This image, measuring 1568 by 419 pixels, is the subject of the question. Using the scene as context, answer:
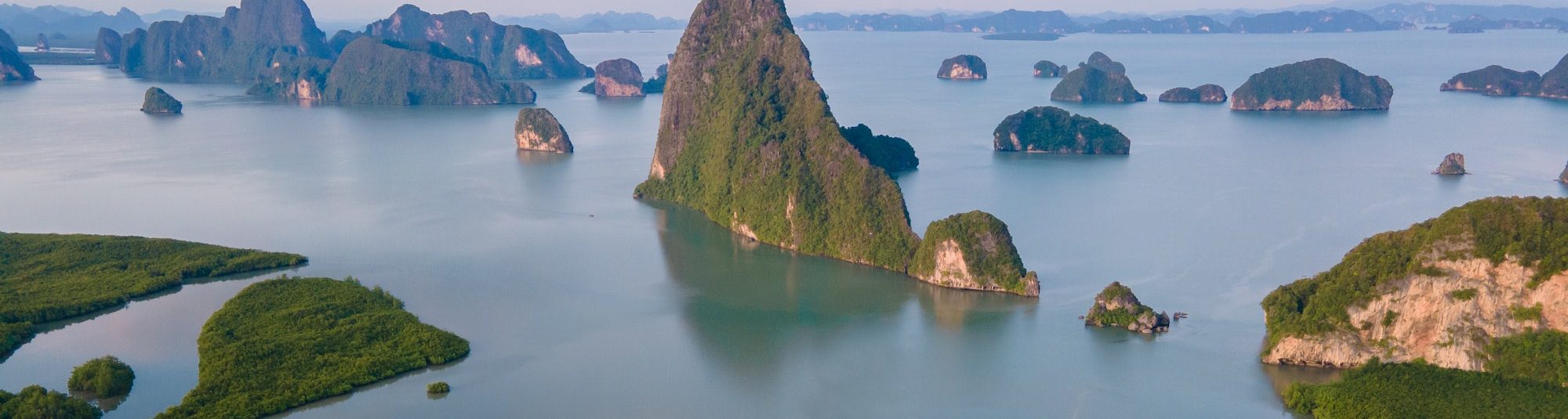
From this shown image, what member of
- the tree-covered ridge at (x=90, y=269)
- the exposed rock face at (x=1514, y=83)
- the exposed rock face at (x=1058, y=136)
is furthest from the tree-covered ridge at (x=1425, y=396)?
the exposed rock face at (x=1514, y=83)

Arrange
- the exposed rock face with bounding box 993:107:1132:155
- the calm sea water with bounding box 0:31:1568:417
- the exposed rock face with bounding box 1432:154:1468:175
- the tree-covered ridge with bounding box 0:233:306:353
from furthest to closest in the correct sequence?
the exposed rock face with bounding box 993:107:1132:155, the exposed rock face with bounding box 1432:154:1468:175, the tree-covered ridge with bounding box 0:233:306:353, the calm sea water with bounding box 0:31:1568:417

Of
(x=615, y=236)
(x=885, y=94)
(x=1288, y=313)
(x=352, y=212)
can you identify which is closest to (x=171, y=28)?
(x=885, y=94)

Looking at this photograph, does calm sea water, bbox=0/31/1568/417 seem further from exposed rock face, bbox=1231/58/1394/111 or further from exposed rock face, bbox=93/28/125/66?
exposed rock face, bbox=93/28/125/66

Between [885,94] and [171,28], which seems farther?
[171,28]

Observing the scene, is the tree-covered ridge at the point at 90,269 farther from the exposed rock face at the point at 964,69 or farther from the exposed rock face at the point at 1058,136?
the exposed rock face at the point at 964,69

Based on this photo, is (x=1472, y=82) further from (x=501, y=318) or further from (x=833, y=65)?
(x=501, y=318)

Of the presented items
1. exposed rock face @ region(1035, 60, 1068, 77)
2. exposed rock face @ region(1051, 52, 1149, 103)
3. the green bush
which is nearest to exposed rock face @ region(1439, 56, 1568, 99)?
A: exposed rock face @ region(1051, 52, 1149, 103)
